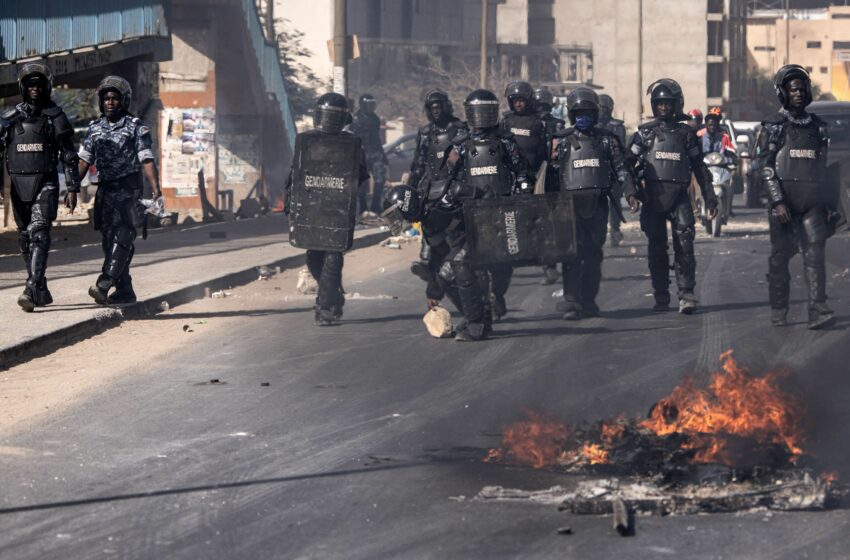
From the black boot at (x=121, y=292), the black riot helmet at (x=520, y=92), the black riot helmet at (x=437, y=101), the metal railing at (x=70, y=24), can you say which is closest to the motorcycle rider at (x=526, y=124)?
the black riot helmet at (x=520, y=92)

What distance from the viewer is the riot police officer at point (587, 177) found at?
40.8 feet

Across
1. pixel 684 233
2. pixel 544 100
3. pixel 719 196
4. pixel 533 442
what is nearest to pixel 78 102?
pixel 719 196

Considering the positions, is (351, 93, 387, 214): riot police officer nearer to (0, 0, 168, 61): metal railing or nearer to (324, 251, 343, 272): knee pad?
(0, 0, 168, 61): metal railing

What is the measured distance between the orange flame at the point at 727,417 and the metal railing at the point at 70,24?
43.6 ft

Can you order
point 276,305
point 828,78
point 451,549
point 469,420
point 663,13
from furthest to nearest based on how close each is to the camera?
point 828,78
point 663,13
point 276,305
point 469,420
point 451,549

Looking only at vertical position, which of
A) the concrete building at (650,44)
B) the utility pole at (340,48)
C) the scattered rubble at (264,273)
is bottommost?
the scattered rubble at (264,273)

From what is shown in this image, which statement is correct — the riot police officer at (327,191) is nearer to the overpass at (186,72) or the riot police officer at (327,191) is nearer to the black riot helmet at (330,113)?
the black riot helmet at (330,113)

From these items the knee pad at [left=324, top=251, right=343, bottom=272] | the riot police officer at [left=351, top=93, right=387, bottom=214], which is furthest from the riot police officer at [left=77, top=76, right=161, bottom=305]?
the riot police officer at [left=351, top=93, right=387, bottom=214]

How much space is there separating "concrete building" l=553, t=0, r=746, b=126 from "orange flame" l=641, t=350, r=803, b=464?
81078 mm

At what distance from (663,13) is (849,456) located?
85365 millimetres

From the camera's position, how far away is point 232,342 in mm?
11266

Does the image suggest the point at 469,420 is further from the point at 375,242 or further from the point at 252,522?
the point at 375,242

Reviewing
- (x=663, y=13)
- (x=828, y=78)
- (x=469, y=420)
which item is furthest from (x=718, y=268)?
(x=828, y=78)

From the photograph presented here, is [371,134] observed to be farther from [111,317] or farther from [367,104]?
[111,317]
